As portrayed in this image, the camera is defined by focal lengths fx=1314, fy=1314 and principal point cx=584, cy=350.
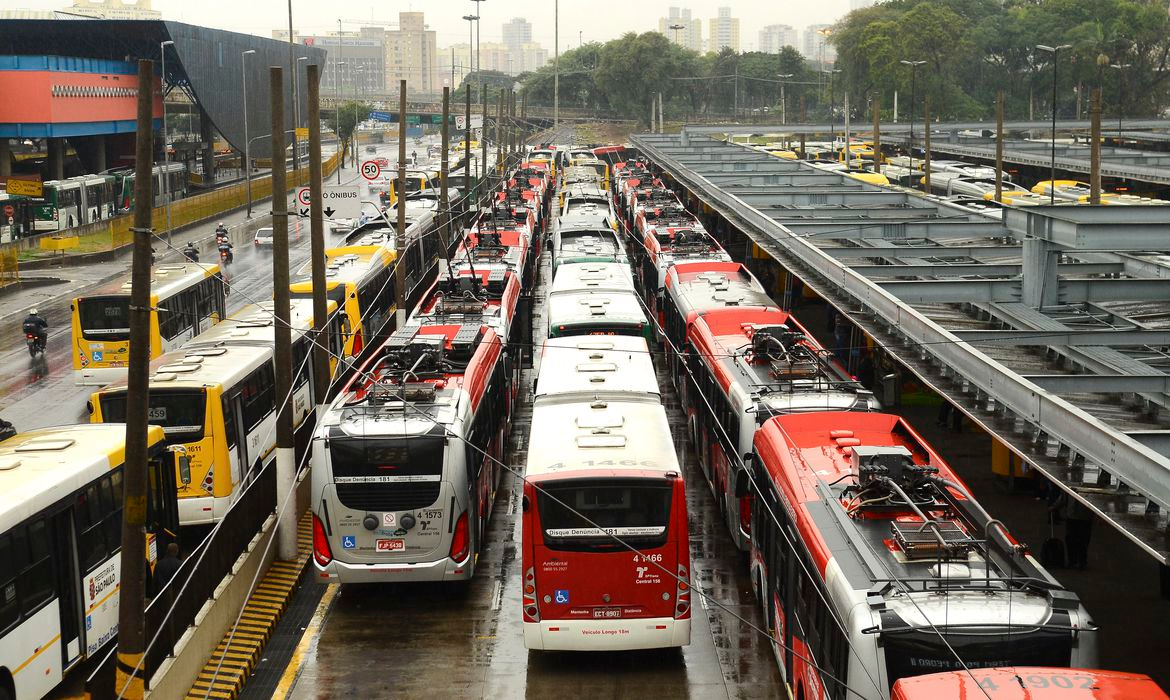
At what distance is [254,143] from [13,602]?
86.1m

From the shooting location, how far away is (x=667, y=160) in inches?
2219

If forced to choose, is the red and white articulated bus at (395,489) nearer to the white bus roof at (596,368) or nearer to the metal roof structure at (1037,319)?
the white bus roof at (596,368)

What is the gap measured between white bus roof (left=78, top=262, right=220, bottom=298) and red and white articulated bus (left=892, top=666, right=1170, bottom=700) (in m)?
22.2

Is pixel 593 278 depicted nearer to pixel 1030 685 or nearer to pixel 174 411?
pixel 174 411

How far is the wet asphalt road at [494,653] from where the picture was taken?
14055 millimetres

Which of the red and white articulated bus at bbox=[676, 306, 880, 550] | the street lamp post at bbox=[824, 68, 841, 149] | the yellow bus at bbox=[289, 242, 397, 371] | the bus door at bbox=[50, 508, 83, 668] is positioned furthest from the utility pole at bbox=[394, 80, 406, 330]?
the street lamp post at bbox=[824, 68, 841, 149]

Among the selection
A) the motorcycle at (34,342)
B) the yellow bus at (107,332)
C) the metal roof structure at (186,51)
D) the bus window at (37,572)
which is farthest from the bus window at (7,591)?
the metal roof structure at (186,51)

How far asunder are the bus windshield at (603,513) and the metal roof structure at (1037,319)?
139 inches

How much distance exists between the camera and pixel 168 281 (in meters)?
29.5

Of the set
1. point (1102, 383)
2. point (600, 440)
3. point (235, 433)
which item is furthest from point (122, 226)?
point (1102, 383)

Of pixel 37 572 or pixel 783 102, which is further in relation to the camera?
pixel 783 102

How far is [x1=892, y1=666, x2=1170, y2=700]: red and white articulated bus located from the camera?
8023 mm

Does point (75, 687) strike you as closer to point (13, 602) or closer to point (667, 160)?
point (13, 602)

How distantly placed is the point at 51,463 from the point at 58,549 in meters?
0.98
